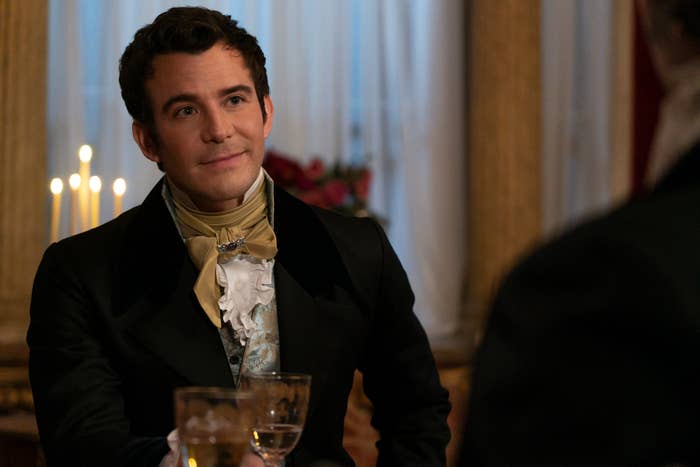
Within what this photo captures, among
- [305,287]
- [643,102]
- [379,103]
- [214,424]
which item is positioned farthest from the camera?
[379,103]

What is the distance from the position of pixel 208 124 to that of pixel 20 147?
11.1 ft

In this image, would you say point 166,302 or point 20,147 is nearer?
point 166,302

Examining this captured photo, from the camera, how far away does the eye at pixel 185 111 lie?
2.21 m

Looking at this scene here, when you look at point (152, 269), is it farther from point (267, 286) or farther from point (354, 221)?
point (354, 221)

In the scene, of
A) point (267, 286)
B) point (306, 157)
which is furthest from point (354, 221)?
point (306, 157)

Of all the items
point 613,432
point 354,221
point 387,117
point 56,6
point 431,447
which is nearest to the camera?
point 613,432

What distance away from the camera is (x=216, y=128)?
2152 mm

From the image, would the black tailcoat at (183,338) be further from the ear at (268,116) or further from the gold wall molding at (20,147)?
the gold wall molding at (20,147)

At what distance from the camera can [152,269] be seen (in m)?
2.21

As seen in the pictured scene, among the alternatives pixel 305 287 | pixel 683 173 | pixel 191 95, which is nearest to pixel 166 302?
pixel 305 287

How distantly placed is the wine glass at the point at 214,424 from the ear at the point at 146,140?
1003 mm

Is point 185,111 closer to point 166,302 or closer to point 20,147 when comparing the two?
point 166,302

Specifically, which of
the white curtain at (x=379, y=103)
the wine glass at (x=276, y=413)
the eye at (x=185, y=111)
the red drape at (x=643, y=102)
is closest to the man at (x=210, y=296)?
the eye at (x=185, y=111)

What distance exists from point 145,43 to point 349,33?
3.68 metres
